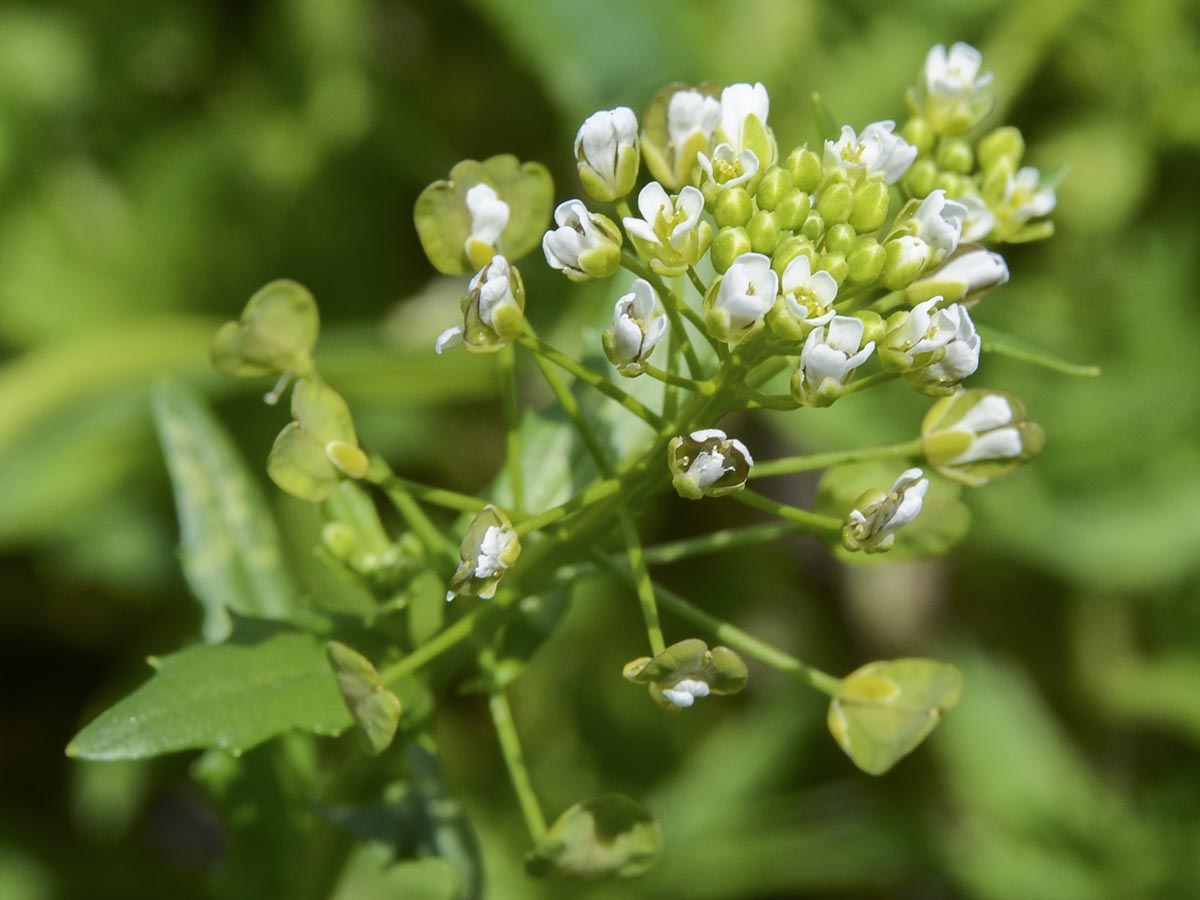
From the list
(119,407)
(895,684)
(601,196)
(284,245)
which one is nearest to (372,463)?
(601,196)

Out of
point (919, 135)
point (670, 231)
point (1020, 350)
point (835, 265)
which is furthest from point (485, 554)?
point (919, 135)

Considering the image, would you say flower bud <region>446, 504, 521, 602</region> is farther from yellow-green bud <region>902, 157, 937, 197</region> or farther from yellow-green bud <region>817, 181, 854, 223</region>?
yellow-green bud <region>902, 157, 937, 197</region>

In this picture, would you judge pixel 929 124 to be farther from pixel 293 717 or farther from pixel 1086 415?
pixel 1086 415

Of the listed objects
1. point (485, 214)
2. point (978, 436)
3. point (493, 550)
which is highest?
point (485, 214)

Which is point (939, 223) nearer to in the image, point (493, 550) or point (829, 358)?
point (829, 358)

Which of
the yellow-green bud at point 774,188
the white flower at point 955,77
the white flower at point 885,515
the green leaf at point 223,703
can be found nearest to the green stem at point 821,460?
the white flower at point 885,515

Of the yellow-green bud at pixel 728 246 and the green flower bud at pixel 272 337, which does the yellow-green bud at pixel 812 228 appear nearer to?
the yellow-green bud at pixel 728 246
